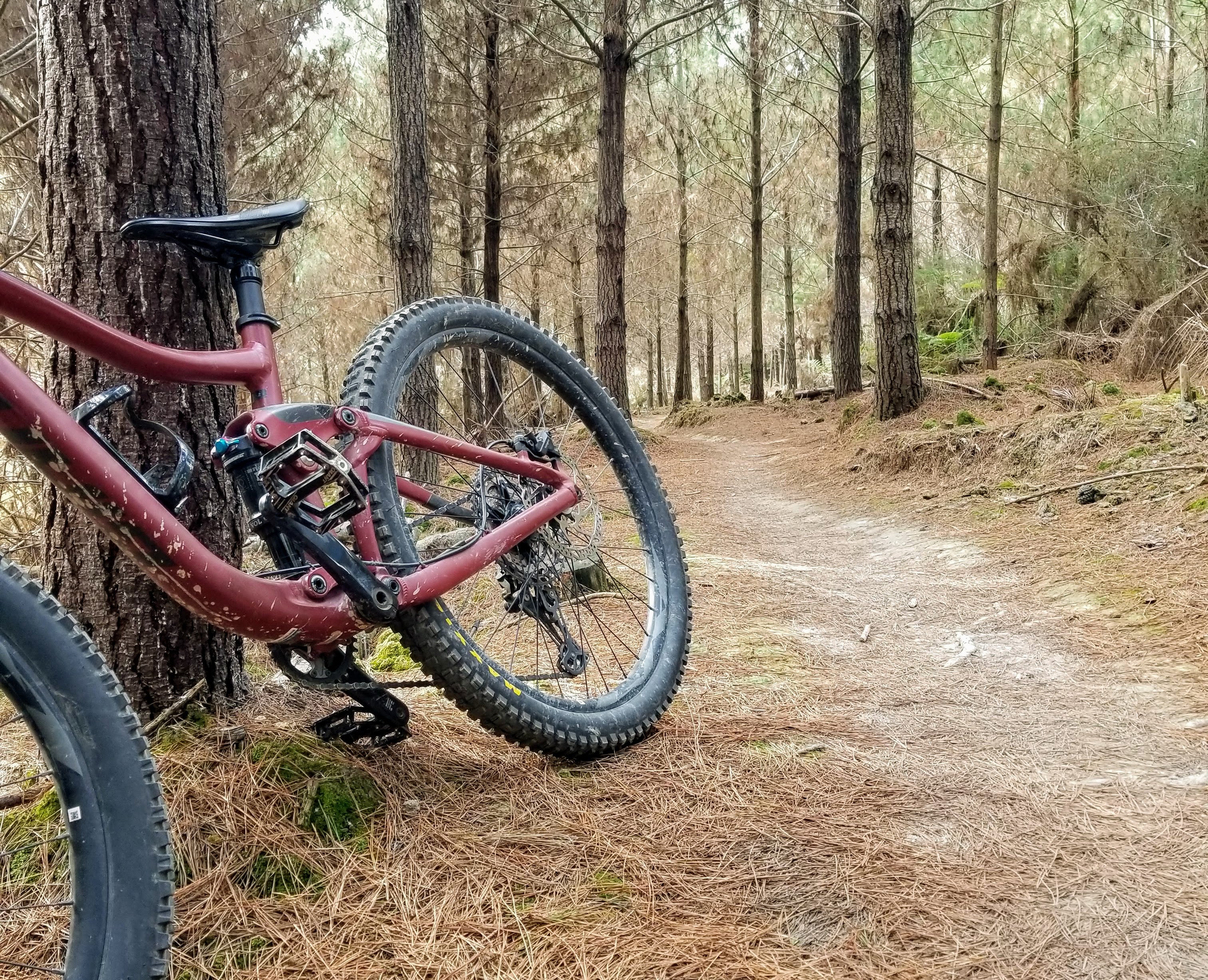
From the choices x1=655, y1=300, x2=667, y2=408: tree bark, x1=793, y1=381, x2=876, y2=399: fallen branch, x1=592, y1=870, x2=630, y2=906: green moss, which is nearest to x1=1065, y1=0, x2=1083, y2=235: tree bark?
x1=793, y1=381, x2=876, y2=399: fallen branch

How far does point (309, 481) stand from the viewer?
1.63 metres

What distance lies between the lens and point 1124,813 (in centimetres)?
192

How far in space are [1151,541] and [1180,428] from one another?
1.43m

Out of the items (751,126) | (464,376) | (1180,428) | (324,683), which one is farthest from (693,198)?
(324,683)

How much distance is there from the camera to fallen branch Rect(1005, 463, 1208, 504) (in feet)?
14.8

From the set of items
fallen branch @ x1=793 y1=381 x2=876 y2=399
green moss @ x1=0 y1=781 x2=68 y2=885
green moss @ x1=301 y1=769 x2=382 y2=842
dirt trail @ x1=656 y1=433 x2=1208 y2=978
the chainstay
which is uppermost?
fallen branch @ x1=793 y1=381 x2=876 y2=399

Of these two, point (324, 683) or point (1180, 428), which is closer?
point (324, 683)

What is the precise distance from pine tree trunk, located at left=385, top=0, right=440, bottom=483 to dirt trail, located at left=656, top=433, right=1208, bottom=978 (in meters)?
4.40

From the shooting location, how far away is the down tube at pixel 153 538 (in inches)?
51.8

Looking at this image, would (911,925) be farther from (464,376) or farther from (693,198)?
(693,198)

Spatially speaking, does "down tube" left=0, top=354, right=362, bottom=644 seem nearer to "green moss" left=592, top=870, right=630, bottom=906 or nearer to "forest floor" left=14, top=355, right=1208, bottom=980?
"forest floor" left=14, top=355, right=1208, bottom=980

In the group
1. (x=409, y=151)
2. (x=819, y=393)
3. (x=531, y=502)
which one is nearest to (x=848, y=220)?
(x=819, y=393)

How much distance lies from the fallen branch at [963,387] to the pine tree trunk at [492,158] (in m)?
5.66

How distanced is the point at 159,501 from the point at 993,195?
476 inches
